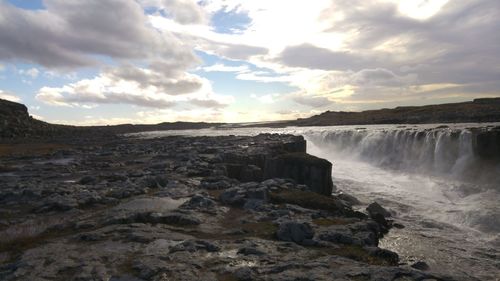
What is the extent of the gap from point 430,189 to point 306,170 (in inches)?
660

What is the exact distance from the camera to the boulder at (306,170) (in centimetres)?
2778

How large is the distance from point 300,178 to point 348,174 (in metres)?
20.2

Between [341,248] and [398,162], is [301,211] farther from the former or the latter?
[398,162]

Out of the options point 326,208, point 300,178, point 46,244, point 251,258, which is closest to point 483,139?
point 300,178

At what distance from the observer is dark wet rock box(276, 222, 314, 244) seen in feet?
48.0

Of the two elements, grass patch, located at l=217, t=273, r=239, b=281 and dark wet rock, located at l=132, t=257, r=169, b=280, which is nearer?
grass patch, located at l=217, t=273, r=239, b=281

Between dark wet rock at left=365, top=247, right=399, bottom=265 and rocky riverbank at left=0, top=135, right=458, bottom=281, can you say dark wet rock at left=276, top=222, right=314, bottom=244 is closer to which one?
rocky riverbank at left=0, top=135, right=458, bottom=281

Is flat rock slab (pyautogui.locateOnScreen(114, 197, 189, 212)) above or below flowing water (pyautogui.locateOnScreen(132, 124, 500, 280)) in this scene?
above

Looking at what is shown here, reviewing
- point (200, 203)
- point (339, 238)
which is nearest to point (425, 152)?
point (200, 203)

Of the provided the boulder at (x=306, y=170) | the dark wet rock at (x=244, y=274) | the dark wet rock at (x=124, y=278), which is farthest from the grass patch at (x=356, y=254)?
the boulder at (x=306, y=170)

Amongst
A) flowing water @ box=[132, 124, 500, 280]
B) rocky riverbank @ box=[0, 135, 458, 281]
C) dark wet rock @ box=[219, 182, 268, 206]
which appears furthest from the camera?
dark wet rock @ box=[219, 182, 268, 206]

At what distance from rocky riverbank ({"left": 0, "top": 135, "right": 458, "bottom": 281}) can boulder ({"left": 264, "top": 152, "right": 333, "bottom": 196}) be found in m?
0.07

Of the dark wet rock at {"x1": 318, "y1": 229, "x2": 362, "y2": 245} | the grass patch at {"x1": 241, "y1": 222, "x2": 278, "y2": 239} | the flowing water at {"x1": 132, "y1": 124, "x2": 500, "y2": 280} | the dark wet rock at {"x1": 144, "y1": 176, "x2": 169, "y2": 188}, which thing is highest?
the dark wet rock at {"x1": 144, "y1": 176, "x2": 169, "y2": 188}

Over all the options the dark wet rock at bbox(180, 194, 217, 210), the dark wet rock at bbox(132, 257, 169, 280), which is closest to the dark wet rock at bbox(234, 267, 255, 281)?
the dark wet rock at bbox(132, 257, 169, 280)
